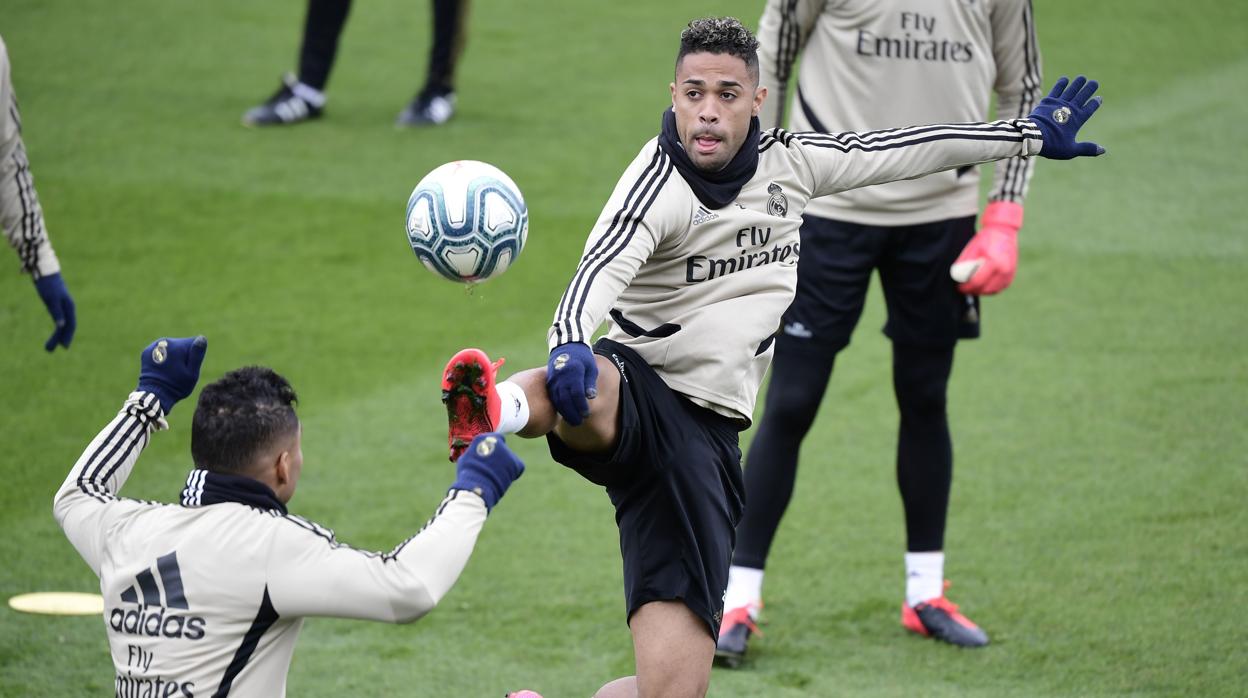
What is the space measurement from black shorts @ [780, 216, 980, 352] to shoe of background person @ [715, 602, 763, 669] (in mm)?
864

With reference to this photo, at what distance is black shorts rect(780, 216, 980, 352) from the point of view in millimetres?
4719

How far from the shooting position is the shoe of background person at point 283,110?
10.6 meters

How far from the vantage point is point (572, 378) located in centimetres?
297

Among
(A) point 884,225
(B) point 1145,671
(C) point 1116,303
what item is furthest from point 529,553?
(C) point 1116,303

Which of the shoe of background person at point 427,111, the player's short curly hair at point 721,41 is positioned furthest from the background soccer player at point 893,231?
the shoe of background person at point 427,111

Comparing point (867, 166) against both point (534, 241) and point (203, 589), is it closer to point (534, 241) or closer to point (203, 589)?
point (203, 589)

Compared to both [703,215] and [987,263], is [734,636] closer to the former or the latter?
[987,263]

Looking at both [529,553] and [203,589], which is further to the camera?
[529,553]

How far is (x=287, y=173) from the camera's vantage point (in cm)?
973

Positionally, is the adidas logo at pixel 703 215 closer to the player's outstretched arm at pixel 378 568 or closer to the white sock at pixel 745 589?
the player's outstretched arm at pixel 378 568

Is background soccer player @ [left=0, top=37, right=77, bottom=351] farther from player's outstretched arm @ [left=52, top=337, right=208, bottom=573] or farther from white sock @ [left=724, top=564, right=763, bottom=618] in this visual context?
white sock @ [left=724, top=564, right=763, bottom=618]

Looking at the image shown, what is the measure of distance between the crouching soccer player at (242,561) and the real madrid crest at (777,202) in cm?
105

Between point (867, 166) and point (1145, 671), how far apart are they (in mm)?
1892

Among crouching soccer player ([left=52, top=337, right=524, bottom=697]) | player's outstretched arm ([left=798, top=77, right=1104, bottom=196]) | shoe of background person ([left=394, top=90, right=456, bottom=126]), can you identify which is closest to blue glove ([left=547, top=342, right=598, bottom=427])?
crouching soccer player ([left=52, top=337, right=524, bottom=697])
